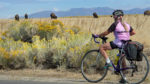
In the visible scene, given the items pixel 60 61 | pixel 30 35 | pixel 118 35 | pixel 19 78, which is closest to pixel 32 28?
pixel 30 35

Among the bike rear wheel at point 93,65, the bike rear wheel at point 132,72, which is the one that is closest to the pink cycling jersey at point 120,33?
the bike rear wheel at point 132,72

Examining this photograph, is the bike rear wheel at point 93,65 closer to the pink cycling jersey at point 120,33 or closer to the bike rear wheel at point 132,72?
the bike rear wheel at point 132,72

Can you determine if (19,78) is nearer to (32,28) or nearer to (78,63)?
(78,63)

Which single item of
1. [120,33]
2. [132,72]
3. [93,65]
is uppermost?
[120,33]

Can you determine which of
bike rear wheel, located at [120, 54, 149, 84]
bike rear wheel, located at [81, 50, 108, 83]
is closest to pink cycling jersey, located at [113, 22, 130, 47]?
bike rear wheel, located at [120, 54, 149, 84]

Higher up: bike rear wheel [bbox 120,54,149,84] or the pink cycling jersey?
the pink cycling jersey

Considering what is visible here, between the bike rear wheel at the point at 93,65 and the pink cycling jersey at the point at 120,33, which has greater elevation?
the pink cycling jersey at the point at 120,33

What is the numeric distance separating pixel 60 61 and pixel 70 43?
46.0 inches

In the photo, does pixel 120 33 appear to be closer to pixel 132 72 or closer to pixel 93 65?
pixel 132 72

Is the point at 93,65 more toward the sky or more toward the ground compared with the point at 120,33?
more toward the ground

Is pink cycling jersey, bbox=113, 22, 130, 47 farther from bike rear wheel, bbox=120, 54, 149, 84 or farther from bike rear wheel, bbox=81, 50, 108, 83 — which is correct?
bike rear wheel, bbox=81, 50, 108, 83

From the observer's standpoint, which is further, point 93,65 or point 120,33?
point 93,65

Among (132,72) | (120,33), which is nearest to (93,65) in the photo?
(132,72)

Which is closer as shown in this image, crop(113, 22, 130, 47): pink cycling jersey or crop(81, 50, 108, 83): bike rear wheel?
crop(113, 22, 130, 47): pink cycling jersey
